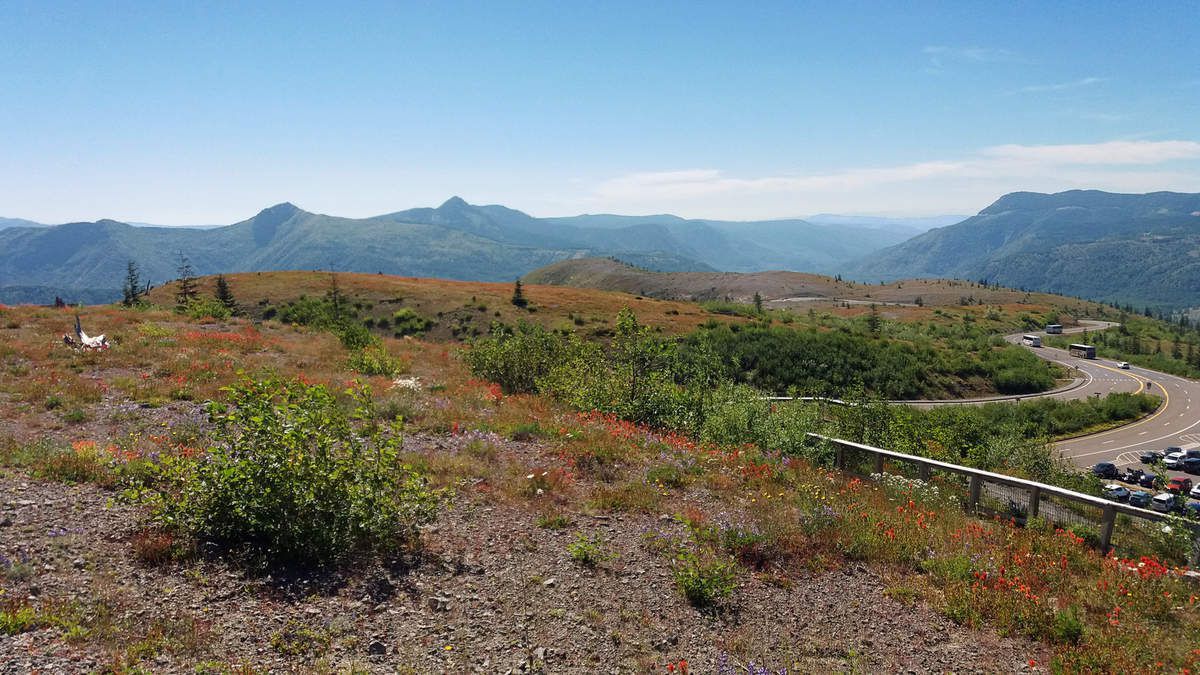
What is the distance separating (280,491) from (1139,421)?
3830 inches

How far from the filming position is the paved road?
195 feet

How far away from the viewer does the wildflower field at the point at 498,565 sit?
5.58m

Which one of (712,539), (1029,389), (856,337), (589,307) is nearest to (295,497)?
(712,539)

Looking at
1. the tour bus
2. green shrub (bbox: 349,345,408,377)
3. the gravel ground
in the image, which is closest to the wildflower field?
the gravel ground

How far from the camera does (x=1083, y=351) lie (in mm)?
111375

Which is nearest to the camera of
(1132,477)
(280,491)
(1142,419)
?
(280,491)

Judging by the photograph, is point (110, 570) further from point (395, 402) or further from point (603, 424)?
point (603, 424)

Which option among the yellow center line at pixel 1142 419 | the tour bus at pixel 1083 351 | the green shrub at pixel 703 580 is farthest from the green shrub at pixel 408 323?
the tour bus at pixel 1083 351

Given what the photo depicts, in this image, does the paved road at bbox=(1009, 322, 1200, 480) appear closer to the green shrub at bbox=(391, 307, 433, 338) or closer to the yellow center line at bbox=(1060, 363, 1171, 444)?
the yellow center line at bbox=(1060, 363, 1171, 444)

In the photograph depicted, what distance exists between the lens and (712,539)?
831 centimetres

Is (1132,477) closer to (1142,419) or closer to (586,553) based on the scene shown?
(1142,419)

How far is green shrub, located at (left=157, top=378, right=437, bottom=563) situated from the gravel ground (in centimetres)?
47

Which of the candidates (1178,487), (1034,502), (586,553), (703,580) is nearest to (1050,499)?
(1034,502)

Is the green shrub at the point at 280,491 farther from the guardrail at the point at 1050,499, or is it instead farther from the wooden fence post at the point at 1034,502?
the wooden fence post at the point at 1034,502
